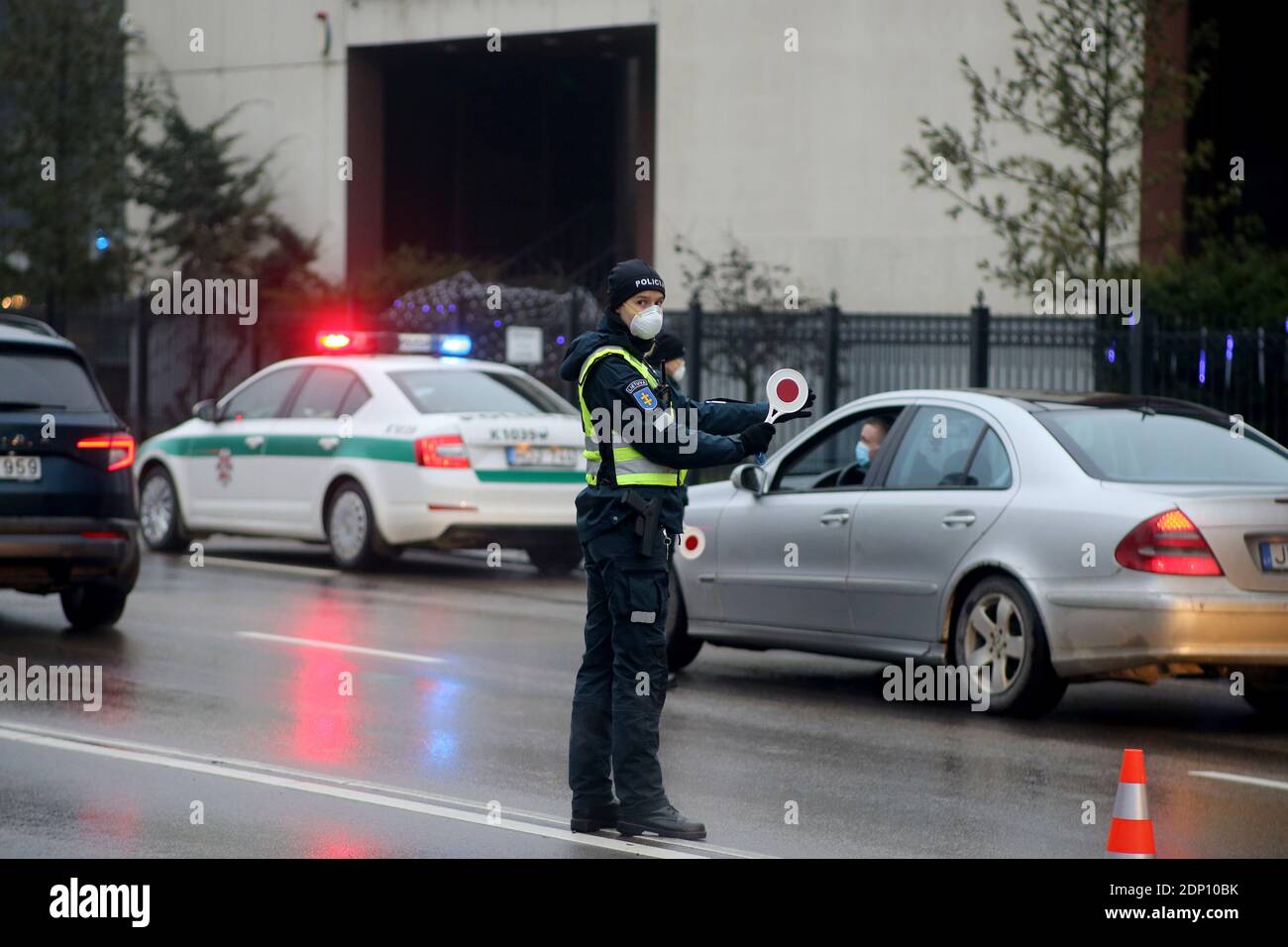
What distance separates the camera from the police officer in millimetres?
6781

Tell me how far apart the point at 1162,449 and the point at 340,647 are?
471cm

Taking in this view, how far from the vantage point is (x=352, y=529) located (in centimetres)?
1664

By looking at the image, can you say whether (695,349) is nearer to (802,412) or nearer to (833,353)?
(833,353)

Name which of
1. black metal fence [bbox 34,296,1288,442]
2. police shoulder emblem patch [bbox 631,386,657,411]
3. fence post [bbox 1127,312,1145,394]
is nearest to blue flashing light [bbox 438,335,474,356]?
black metal fence [bbox 34,296,1288,442]

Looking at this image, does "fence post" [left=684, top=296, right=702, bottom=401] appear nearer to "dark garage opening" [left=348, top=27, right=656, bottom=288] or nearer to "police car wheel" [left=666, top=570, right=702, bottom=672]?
"dark garage opening" [left=348, top=27, right=656, bottom=288]

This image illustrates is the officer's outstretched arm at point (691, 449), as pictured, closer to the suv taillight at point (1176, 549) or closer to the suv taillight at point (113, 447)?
the suv taillight at point (1176, 549)

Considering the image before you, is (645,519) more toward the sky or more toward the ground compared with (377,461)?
more toward the sky

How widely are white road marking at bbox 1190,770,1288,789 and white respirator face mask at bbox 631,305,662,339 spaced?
3.14 m

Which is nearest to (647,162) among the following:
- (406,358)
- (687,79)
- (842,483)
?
(687,79)

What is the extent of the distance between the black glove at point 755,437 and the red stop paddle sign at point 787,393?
65 mm

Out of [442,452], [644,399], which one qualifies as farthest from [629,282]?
[442,452]

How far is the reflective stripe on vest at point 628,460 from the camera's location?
683 cm

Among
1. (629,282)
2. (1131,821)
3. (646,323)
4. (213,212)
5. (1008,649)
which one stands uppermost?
(213,212)

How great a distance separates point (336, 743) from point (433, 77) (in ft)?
93.6
